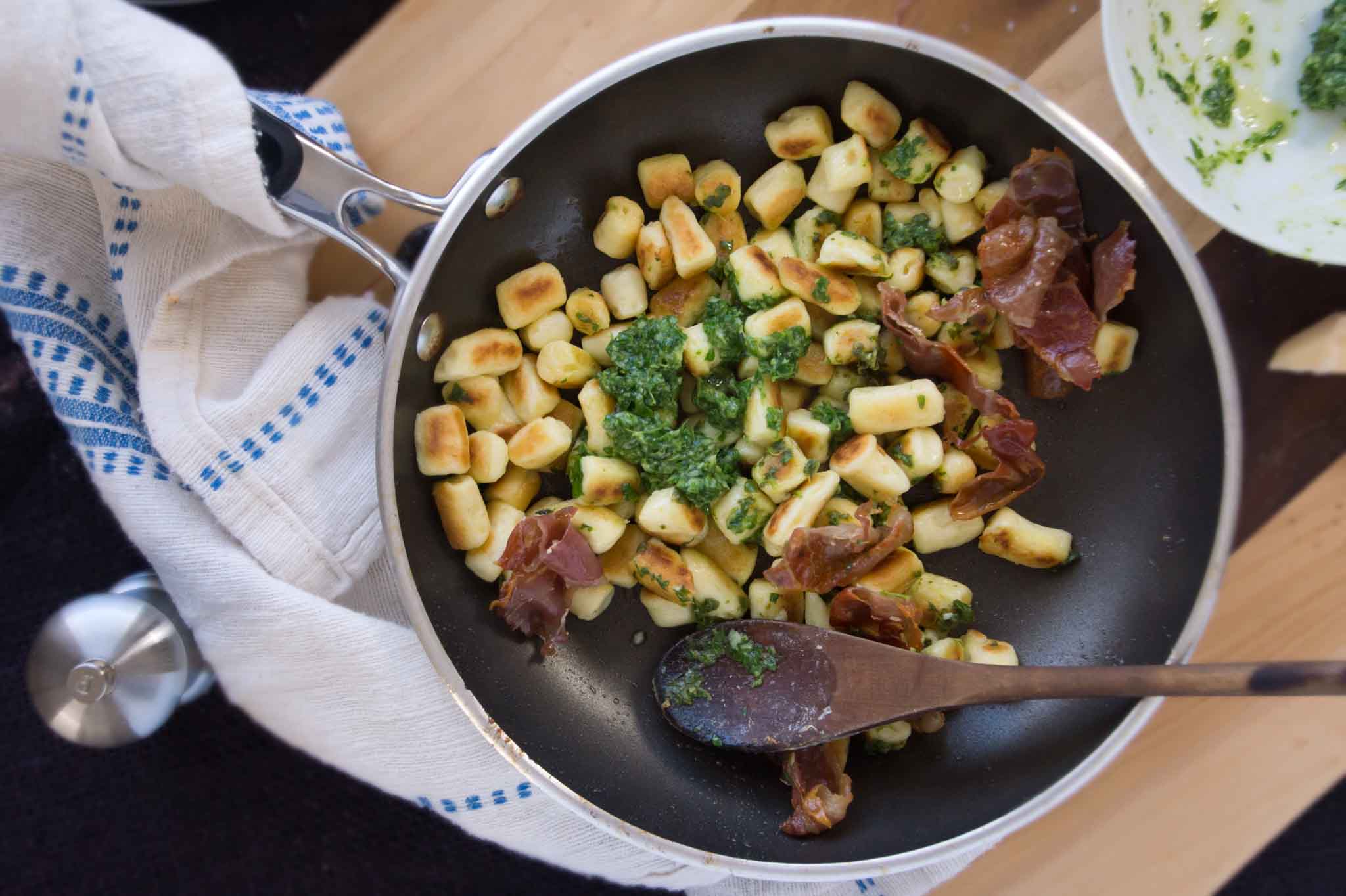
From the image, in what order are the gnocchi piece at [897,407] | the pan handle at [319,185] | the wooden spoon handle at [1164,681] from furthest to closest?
the gnocchi piece at [897,407] < the pan handle at [319,185] < the wooden spoon handle at [1164,681]

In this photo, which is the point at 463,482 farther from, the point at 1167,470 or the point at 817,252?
the point at 1167,470

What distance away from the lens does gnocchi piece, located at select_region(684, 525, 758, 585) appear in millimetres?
1487

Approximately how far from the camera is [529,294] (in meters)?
1.44

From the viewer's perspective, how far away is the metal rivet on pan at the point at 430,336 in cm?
137

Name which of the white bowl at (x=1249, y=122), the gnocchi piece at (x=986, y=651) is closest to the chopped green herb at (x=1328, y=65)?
the white bowl at (x=1249, y=122)

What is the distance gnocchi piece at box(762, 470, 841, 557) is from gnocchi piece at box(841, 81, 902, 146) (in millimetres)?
484

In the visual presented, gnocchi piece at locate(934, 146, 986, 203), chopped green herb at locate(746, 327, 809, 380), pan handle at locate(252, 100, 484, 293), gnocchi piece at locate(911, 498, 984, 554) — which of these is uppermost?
pan handle at locate(252, 100, 484, 293)

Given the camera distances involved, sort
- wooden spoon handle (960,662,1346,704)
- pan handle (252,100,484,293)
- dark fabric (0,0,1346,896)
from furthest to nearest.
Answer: dark fabric (0,0,1346,896)
pan handle (252,100,484,293)
wooden spoon handle (960,662,1346,704)

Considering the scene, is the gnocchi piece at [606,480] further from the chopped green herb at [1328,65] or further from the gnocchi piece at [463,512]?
the chopped green herb at [1328,65]

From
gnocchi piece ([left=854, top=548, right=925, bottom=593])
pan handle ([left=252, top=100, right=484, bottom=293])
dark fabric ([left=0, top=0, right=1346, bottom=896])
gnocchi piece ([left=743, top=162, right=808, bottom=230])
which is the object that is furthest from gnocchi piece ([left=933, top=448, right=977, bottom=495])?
dark fabric ([left=0, top=0, right=1346, bottom=896])

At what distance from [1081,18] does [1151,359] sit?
0.52m

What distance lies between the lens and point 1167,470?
148cm

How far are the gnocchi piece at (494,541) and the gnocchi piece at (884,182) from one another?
0.70 m

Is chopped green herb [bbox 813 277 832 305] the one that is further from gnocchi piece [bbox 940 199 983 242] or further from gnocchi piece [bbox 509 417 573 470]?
gnocchi piece [bbox 509 417 573 470]
